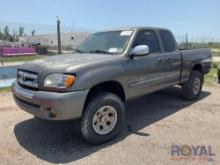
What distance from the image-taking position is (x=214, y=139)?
Result: 434cm

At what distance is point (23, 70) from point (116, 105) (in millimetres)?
1637

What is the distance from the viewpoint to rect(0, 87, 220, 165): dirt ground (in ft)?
12.1

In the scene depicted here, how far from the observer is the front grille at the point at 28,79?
12.8 ft

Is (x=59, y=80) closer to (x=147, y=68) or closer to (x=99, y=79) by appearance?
(x=99, y=79)

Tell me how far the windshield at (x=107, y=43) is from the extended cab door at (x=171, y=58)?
114 centimetres

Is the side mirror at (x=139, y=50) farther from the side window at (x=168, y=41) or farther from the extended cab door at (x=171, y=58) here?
the side window at (x=168, y=41)

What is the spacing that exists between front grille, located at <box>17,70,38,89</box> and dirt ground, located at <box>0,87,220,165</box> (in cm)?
97

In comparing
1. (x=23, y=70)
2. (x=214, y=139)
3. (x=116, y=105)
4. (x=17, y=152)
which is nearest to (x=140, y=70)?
(x=116, y=105)

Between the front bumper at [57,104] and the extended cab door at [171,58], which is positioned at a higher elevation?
the extended cab door at [171,58]

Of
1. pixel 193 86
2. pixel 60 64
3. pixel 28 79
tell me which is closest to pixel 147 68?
pixel 60 64

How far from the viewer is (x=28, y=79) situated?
4.09m

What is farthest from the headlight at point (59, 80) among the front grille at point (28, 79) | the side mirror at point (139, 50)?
the side mirror at point (139, 50)

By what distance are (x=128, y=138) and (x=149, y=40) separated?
83.4 inches

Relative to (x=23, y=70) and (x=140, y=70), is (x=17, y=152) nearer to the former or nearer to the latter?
(x=23, y=70)
